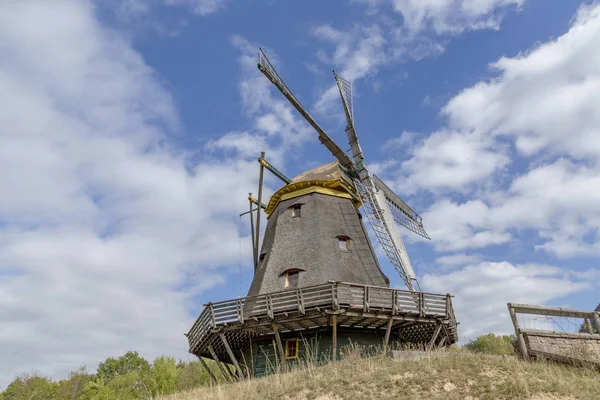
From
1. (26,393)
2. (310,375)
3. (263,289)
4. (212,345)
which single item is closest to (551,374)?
(310,375)

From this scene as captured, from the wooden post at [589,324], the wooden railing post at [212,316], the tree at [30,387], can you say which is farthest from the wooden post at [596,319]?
the tree at [30,387]

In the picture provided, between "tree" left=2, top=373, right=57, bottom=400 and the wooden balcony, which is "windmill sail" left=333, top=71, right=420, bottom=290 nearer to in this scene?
the wooden balcony

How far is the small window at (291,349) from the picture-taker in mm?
15500

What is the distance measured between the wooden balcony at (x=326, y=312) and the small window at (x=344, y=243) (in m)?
2.96

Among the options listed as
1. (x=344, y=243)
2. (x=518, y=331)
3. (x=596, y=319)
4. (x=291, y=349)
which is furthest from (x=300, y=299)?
(x=596, y=319)

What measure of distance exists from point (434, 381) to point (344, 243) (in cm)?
855

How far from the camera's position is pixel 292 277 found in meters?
16.7

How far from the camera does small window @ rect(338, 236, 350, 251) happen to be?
58.5 ft

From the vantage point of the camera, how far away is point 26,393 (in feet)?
132

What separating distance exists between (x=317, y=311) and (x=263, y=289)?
355 centimetres

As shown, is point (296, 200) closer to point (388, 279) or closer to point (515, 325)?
point (388, 279)

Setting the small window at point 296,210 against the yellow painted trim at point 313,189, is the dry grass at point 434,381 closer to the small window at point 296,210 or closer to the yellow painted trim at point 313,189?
the small window at point 296,210

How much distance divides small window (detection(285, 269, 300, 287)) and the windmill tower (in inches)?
1.6

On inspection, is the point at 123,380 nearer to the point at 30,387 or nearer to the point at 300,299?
the point at 30,387
